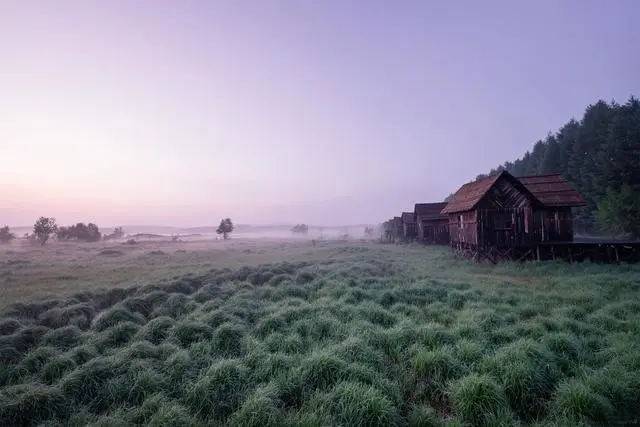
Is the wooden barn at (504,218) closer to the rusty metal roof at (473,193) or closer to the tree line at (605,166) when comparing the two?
the rusty metal roof at (473,193)

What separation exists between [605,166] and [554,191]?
69.9ft

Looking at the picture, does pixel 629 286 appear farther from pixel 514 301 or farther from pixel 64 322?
pixel 64 322

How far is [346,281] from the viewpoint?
574 inches

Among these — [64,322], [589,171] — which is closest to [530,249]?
[64,322]

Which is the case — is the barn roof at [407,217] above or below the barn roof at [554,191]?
below

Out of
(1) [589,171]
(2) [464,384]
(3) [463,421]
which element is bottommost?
(3) [463,421]

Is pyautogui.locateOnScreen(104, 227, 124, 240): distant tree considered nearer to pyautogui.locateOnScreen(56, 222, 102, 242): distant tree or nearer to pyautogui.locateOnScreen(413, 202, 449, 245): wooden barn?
pyautogui.locateOnScreen(56, 222, 102, 242): distant tree

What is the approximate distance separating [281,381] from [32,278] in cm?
1811

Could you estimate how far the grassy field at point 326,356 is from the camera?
18.4ft

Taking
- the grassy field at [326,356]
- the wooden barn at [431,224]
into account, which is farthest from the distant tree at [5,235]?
the wooden barn at [431,224]

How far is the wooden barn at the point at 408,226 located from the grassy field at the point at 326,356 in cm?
3140

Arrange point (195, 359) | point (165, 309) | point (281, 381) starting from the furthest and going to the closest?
point (165, 309) < point (195, 359) < point (281, 381)

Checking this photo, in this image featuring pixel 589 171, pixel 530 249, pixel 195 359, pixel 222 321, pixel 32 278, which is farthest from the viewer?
pixel 589 171

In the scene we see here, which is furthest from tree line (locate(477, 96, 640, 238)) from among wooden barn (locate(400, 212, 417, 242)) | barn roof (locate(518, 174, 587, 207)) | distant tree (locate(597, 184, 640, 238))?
wooden barn (locate(400, 212, 417, 242))
